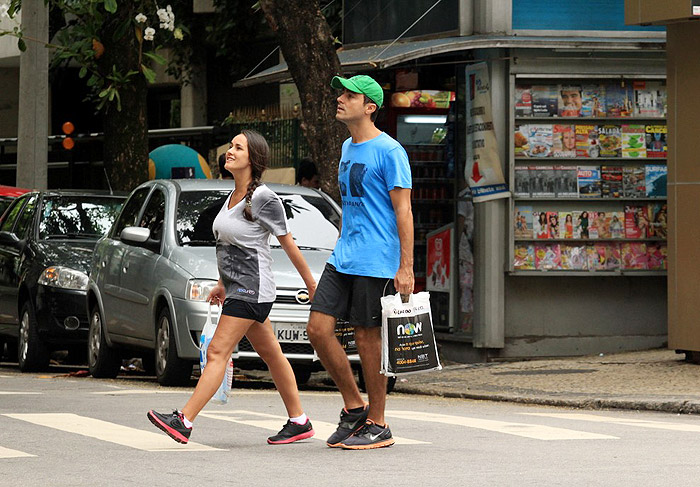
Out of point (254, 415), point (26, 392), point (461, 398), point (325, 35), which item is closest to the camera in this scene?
point (254, 415)

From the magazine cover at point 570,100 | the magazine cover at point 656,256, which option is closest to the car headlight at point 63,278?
the magazine cover at point 570,100

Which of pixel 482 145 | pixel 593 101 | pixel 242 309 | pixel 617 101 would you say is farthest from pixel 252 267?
pixel 617 101

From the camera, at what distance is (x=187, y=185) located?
13805 mm

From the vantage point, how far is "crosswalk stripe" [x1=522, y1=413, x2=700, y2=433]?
9.69 meters

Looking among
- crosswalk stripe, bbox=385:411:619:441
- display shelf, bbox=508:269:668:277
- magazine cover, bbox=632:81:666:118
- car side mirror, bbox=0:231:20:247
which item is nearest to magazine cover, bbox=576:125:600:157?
magazine cover, bbox=632:81:666:118

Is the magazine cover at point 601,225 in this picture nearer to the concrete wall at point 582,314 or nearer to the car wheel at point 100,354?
the concrete wall at point 582,314

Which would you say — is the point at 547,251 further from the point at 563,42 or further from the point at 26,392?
the point at 26,392

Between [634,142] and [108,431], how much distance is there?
29.3 feet

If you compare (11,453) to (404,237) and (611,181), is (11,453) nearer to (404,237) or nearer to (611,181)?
(404,237)

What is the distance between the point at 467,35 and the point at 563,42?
3.50ft

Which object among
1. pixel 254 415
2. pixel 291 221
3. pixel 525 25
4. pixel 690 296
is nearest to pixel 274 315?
pixel 291 221

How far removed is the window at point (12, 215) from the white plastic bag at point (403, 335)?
30.6ft

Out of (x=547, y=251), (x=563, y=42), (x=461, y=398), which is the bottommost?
(x=461, y=398)

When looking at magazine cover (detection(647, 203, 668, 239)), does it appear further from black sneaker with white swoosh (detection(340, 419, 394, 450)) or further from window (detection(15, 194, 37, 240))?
black sneaker with white swoosh (detection(340, 419, 394, 450))
